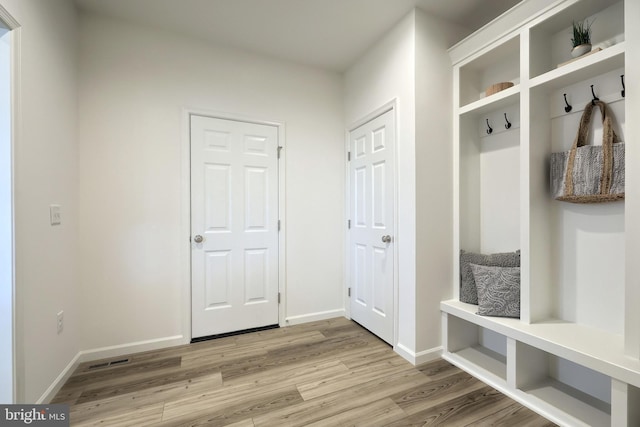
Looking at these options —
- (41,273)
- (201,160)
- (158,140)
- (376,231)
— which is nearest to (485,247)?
(376,231)

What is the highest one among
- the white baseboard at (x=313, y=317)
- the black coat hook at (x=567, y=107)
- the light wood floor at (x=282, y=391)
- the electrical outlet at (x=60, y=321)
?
the black coat hook at (x=567, y=107)

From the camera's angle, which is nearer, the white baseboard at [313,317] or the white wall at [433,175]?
the white wall at [433,175]

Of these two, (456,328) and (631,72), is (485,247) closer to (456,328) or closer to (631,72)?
(456,328)

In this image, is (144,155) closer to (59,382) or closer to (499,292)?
(59,382)

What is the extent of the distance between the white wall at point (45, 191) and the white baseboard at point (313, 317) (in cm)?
172

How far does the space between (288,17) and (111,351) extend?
304cm

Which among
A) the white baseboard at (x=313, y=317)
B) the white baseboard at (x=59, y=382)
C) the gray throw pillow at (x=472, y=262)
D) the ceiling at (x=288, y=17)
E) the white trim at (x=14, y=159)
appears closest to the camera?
the white trim at (x=14, y=159)

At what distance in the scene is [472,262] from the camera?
207cm

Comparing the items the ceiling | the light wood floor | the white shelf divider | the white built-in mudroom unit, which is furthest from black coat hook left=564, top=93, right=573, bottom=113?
the light wood floor

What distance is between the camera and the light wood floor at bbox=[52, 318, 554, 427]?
152 cm

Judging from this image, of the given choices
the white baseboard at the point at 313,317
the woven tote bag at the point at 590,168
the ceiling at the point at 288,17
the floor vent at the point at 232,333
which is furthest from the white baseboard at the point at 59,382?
the woven tote bag at the point at 590,168

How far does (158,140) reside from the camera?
2.31 metres

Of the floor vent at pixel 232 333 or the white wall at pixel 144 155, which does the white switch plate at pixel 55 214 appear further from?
the floor vent at pixel 232 333

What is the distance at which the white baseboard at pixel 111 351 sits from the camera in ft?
5.87
